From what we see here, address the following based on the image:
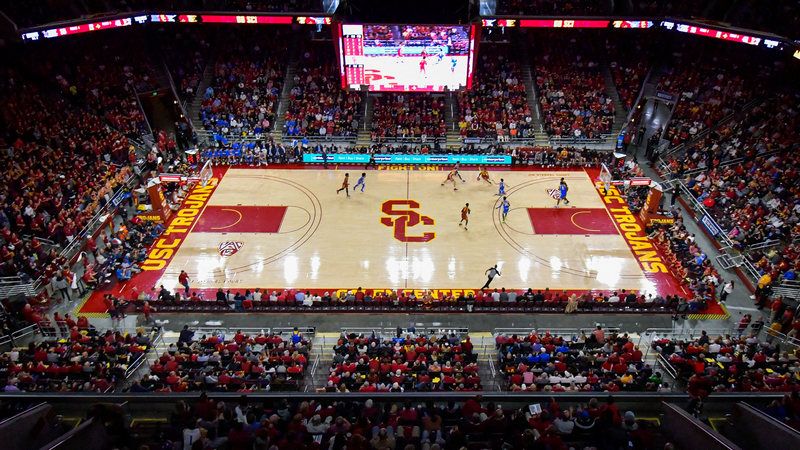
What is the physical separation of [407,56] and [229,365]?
80.8 feet

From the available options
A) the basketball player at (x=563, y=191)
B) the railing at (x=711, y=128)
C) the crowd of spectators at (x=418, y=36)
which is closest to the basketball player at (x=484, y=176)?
the basketball player at (x=563, y=191)

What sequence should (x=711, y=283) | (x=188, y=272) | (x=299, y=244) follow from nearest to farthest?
→ (x=711, y=283)
(x=188, y=272)
(x=299, y=244)

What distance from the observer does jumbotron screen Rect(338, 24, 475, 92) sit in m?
34.9

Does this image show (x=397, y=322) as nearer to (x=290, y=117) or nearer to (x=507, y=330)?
(x=507, y=330)

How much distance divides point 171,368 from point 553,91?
108ft

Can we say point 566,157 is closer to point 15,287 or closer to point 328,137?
point 328,137

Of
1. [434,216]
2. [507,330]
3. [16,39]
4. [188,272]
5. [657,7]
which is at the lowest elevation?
[507,330]

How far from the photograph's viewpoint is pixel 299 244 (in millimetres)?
28062

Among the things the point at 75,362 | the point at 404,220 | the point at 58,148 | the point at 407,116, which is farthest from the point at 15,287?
the point at 407,116

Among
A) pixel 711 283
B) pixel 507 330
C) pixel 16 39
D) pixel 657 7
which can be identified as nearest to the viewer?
pixel 507 330

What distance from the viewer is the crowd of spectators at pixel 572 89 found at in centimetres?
3838

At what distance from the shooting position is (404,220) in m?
30.2

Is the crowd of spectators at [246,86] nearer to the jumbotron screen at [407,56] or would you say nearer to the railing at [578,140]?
the jumbotron screen at [407,56]

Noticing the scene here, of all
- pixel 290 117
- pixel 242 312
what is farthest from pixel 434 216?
pixel 290 117
